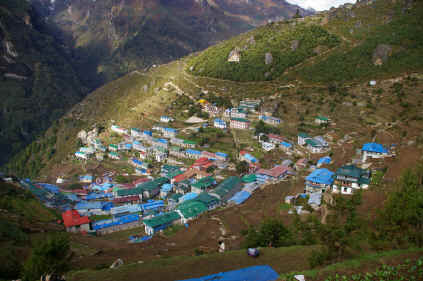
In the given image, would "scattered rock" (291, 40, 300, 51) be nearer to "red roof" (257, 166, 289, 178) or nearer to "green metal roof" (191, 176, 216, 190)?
"red roof" (257, 166, 289, 178)

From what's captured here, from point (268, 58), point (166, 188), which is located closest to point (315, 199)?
point (166, 188)

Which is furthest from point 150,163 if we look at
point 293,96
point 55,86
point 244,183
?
point 55,86

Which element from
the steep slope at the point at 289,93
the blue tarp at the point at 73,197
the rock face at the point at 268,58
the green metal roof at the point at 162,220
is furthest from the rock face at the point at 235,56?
the green metal roof at the point at 162,220

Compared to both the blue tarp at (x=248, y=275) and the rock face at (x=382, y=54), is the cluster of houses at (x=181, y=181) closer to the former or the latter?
the blue tarp at (x=248, y=275)

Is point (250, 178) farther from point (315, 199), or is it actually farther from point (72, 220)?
point (72, 220)

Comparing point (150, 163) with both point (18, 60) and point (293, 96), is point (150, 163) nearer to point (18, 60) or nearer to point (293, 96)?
point (293, 96)

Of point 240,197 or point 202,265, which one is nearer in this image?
point 202,265

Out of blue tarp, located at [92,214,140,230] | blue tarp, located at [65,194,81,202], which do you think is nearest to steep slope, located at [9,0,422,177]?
blue tarp, located at [65,194,81,202]
